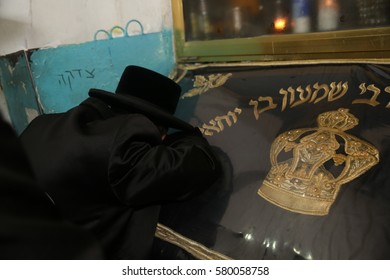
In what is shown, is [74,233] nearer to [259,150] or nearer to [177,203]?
[177,203]

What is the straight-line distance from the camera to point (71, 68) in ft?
4.86

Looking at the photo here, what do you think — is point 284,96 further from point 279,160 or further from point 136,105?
point 136,105

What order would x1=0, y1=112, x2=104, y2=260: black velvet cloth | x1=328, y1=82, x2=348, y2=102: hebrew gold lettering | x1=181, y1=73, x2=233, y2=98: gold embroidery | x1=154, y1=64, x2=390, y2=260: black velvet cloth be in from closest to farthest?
x1=0, y1=112, x2=104, y2=260: black velvet cloth
x1=154, y1=64, x2=390, y2=260: black velvet cloth
x1=328, y1=82, x2=348, y2=102: hebrew gold lettering
x1=181, y1=73, x2=233, y2=98: gold embroidery

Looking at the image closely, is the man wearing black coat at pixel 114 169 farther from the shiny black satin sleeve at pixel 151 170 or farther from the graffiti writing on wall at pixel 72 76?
the graffiti writing on wall at pixel 72 76

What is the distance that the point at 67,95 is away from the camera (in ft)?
4.99

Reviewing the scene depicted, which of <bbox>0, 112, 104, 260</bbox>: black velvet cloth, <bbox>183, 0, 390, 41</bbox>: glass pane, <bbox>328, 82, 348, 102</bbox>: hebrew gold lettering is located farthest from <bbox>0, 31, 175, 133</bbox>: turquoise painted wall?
<bbox>0, 112, 104, 260</bbox>: black velvet cloth

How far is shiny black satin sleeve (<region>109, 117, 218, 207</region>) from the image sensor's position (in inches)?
28.1

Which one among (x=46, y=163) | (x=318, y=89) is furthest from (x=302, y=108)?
(x=46, y=163)

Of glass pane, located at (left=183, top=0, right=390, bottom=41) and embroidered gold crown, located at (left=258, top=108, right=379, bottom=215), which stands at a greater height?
glass pane, located at (left=183, top=0, right=390, bottom=41)

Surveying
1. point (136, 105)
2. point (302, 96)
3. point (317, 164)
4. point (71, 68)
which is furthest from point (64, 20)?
point (317, 164)

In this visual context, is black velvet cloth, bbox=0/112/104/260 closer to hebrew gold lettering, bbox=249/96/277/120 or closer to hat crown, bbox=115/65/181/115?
hat crown, bbox=115/65/181/115

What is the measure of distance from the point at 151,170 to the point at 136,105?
0.22 meters
